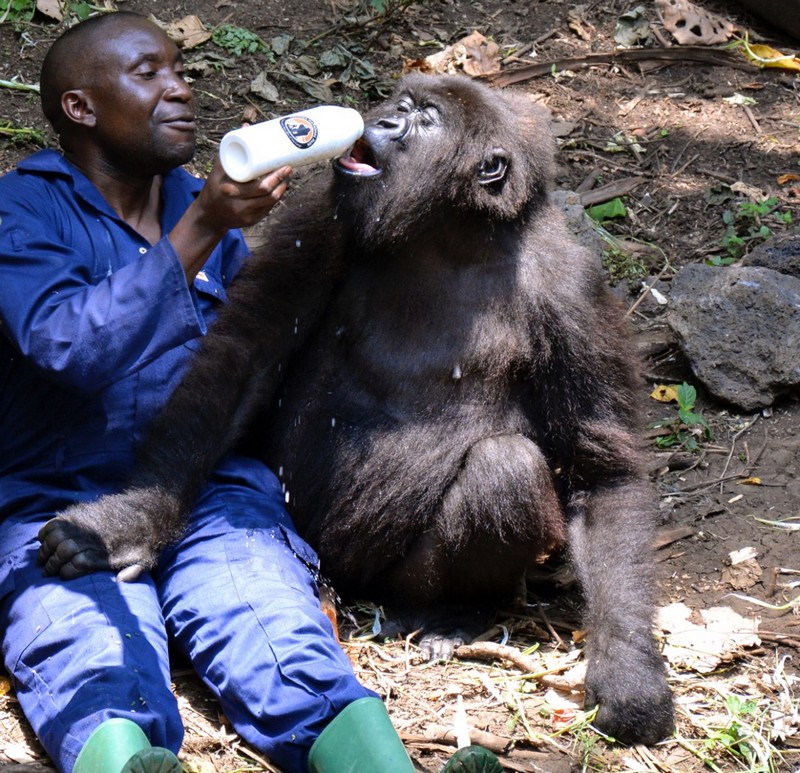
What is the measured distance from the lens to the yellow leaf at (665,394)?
6.46 metres

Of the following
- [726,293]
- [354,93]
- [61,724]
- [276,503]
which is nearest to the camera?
[61,724]

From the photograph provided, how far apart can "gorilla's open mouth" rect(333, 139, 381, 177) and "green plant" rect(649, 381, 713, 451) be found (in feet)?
7.78

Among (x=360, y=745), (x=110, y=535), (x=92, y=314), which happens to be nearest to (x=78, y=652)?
(x=110, y=535)

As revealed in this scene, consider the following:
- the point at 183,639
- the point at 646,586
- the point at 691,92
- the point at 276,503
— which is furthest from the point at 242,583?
the point at 691,92

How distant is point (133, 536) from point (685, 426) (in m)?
3.14

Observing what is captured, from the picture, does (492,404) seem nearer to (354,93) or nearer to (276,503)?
(276,503)

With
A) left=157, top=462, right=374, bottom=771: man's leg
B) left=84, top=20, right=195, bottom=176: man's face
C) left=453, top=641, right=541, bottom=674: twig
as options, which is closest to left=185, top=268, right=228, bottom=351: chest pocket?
Answer: left=84, top=20, right=195, bottom=176: man's face

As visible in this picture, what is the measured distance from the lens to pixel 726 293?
6.31 metres

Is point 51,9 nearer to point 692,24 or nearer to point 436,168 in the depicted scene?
point 436,168

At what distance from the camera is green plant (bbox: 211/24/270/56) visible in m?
8.26

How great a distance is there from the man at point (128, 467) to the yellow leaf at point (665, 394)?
2458 mm

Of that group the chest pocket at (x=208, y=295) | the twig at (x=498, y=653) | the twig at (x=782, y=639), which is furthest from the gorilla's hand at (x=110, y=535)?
the twig at (x=782, y=639)

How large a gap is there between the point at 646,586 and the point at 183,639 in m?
1.80

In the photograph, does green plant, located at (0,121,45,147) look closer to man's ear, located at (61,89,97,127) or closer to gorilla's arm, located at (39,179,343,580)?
man's ear, located at (61,89,97,127)
